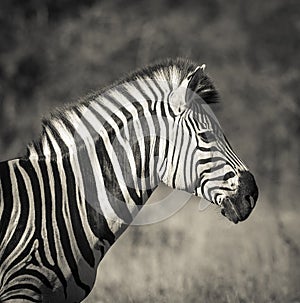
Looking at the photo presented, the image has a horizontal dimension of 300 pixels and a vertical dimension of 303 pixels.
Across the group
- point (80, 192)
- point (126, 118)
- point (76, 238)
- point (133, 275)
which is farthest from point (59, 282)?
point (133, 275)

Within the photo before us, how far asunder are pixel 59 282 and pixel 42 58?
593 centimetres

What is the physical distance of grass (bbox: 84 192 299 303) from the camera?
8883 millimetres

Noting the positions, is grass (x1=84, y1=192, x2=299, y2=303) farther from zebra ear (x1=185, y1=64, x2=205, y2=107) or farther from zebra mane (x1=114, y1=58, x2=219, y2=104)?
zebra ear (x1=185, y1=64, x2=205, y2=107)

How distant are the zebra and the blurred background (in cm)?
369

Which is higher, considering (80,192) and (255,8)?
(255,8)

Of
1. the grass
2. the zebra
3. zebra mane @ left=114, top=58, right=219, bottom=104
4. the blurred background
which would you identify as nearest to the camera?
the zebra

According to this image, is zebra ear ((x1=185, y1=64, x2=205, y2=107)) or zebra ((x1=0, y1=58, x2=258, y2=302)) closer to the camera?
zebra ((x1=0, y1=58, x2=258, y2=302))

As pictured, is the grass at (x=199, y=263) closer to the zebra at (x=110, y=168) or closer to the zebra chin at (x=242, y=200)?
the zebra chin at (x=242, y=200)

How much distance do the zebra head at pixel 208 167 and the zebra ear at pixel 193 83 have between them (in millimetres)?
14

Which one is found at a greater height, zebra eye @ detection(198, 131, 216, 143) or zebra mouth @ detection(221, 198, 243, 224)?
zebra eye @ detection(198, 131, 216, 143)

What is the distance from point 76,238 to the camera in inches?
200

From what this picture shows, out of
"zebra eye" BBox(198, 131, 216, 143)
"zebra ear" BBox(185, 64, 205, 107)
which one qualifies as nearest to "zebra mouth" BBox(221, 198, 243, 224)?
"zebra eye" BBox(198, 131, 216, 143)

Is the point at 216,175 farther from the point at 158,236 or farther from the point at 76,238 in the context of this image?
the point at 158,236

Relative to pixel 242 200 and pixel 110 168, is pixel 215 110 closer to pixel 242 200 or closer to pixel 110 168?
pixel 242 200
